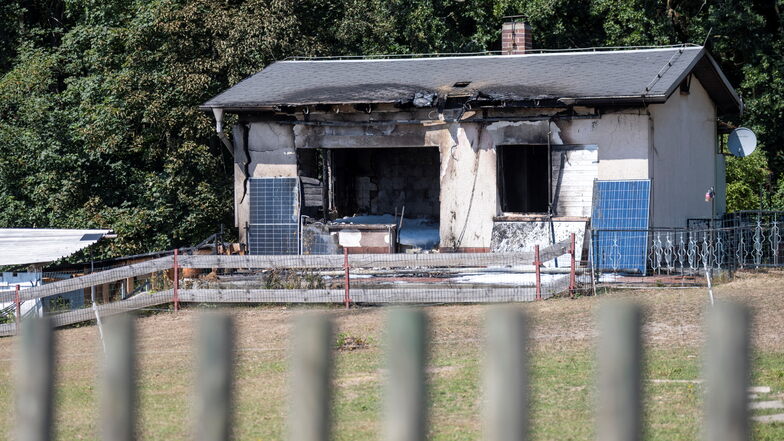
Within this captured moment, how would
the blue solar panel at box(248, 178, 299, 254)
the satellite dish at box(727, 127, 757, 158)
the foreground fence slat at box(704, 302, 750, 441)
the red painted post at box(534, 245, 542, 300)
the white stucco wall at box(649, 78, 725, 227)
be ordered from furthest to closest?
1. the satellite dish at box(727, 127, 757, 158)
2. the blue solar panel at box(248, 178, 299, 254)
3. the white stucco wall at box(649, 78, 725, 227)
4. the red painted post at box(534, 245, 542, 300)
5. the foreground fence slat at box(704, 302, 750, 441)

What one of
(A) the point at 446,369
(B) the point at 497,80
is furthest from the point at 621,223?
(A) the point at 446,369

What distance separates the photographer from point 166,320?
60.1 ft

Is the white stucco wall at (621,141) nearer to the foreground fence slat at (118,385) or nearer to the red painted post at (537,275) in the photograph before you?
the red painted post at (537,275)

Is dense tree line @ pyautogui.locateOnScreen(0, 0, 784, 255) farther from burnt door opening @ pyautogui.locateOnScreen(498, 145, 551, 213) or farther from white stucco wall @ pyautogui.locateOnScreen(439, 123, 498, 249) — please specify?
white stucco wall @ pyautogui.locateOnScreen(439, 123, 498, 249)

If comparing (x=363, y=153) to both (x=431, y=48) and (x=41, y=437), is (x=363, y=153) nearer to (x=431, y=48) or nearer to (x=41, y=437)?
(x=431, y=48)

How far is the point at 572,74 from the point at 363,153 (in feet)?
22.5

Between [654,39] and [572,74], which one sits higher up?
[654,39]

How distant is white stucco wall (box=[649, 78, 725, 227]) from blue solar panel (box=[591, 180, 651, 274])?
739 millimetres

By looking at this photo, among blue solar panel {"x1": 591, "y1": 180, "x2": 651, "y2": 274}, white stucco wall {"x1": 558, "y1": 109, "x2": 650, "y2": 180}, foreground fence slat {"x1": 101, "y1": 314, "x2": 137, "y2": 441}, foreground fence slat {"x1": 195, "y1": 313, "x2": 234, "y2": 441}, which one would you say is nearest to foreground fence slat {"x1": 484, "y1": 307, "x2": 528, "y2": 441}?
foreground fence slat {"x1": 195, "y1": 313, "x2": 234, "y2": 441}

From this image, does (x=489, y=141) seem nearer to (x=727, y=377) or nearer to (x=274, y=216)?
(x=274, y=216)

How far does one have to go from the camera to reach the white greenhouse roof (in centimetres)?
2048

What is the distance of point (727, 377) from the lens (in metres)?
2.74

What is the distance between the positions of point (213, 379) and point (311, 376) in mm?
291

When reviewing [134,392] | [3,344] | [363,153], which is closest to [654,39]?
[363,153]
